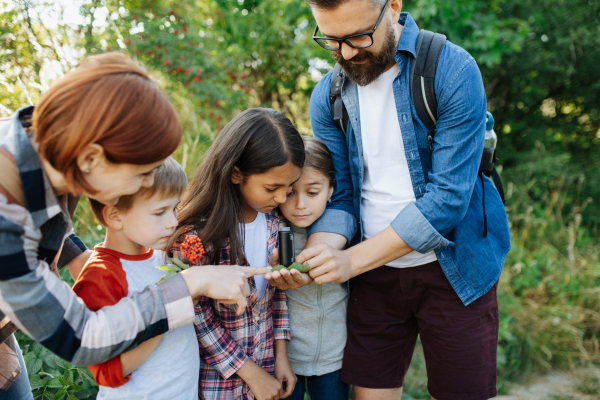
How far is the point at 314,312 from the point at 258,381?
46 cm

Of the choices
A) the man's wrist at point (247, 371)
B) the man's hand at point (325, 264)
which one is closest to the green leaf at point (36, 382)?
the man's wrist at point (247, 371)

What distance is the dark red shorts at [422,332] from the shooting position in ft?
6.77

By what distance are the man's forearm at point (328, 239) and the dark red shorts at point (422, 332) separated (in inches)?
9.7

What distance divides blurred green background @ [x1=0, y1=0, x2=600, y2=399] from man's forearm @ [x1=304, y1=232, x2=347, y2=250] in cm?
131

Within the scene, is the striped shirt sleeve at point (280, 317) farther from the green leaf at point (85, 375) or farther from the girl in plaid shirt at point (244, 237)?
the green leaf at point (85, 375)

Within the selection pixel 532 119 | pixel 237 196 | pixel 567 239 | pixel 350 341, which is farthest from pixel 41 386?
pixel 532 119

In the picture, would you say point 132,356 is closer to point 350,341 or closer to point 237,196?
point 237,196

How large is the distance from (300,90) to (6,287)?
22.8 ft

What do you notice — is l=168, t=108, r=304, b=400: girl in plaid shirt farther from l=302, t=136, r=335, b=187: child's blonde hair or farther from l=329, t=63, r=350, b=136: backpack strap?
l=329, t=63, r=350, b=136: backpack strap

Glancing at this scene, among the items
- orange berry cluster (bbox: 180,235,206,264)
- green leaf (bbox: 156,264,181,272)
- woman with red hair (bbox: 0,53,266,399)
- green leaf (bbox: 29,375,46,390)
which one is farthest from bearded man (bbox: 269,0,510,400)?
green leaf (bbox: 29,375,46,390)

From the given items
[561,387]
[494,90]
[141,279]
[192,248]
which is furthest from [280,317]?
[494,90]

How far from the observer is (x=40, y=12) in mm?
3783

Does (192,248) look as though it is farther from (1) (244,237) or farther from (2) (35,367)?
(2) (35,367)

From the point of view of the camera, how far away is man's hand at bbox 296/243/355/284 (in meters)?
1.89
